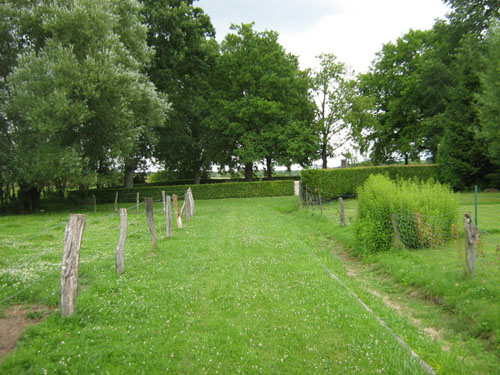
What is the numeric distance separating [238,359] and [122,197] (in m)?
35.2

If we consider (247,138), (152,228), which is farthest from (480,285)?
(247,138)

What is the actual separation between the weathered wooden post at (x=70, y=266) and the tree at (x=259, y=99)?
30.4 meters

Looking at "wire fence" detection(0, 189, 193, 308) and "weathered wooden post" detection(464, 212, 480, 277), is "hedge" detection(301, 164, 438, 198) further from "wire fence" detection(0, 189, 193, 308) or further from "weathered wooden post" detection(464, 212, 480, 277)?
Result: "weathered wooden post" detection(464, 212, 480, 277)

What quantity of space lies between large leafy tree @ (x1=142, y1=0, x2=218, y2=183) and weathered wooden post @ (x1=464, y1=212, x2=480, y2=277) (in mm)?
31031

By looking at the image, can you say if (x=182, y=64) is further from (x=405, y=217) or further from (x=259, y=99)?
(x=405, y=217)

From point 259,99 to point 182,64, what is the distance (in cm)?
941

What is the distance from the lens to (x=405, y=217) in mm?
10711

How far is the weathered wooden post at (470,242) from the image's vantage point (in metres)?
7.07

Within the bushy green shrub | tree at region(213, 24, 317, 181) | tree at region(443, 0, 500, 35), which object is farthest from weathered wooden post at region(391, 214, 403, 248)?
tree at region(443, 0, 500, 35)

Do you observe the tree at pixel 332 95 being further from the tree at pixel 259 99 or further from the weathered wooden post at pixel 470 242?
the weathered wooden post at pixel 470 242

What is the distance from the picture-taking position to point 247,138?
1483 inches

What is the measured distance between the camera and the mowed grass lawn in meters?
4.59

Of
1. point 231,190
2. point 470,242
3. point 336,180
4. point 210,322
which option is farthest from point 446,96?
point 210,322

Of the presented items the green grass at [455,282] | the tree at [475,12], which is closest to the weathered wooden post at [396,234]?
the green grass at [455,282]
